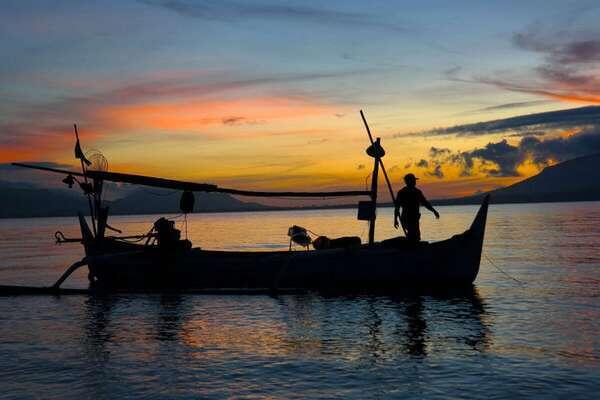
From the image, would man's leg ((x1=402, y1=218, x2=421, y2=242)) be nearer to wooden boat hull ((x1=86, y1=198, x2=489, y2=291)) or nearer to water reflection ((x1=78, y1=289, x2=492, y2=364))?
wooden boat hull ((x1=86, y1=198, x2=489, y2=291))

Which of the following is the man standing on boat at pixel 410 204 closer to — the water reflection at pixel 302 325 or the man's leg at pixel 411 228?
the man's leg at pixel 411 228

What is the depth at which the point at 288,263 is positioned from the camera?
2086 cm

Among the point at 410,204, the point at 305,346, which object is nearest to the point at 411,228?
the point at 410,204

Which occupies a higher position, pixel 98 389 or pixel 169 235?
pixel 169 235

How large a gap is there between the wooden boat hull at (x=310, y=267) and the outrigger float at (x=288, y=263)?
3cm

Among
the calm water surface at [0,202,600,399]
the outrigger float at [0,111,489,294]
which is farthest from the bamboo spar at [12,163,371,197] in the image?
the calm water surface at [0,202,600,399]

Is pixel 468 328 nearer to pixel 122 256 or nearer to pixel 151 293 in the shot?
pixel 151 293

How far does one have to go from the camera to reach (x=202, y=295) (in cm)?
2123

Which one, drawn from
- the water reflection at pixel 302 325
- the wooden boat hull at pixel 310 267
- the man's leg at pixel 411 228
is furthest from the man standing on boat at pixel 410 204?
the water reflection at pixel 302 325

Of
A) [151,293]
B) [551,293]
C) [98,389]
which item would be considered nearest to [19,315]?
[151,293]

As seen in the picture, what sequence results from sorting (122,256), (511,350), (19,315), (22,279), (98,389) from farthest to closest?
(22,279), (122,256), (19,315), (511,350), (98,389)

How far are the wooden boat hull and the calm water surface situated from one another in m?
1.03

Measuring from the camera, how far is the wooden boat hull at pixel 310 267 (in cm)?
2027

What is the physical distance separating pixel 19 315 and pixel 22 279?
13.1 m
